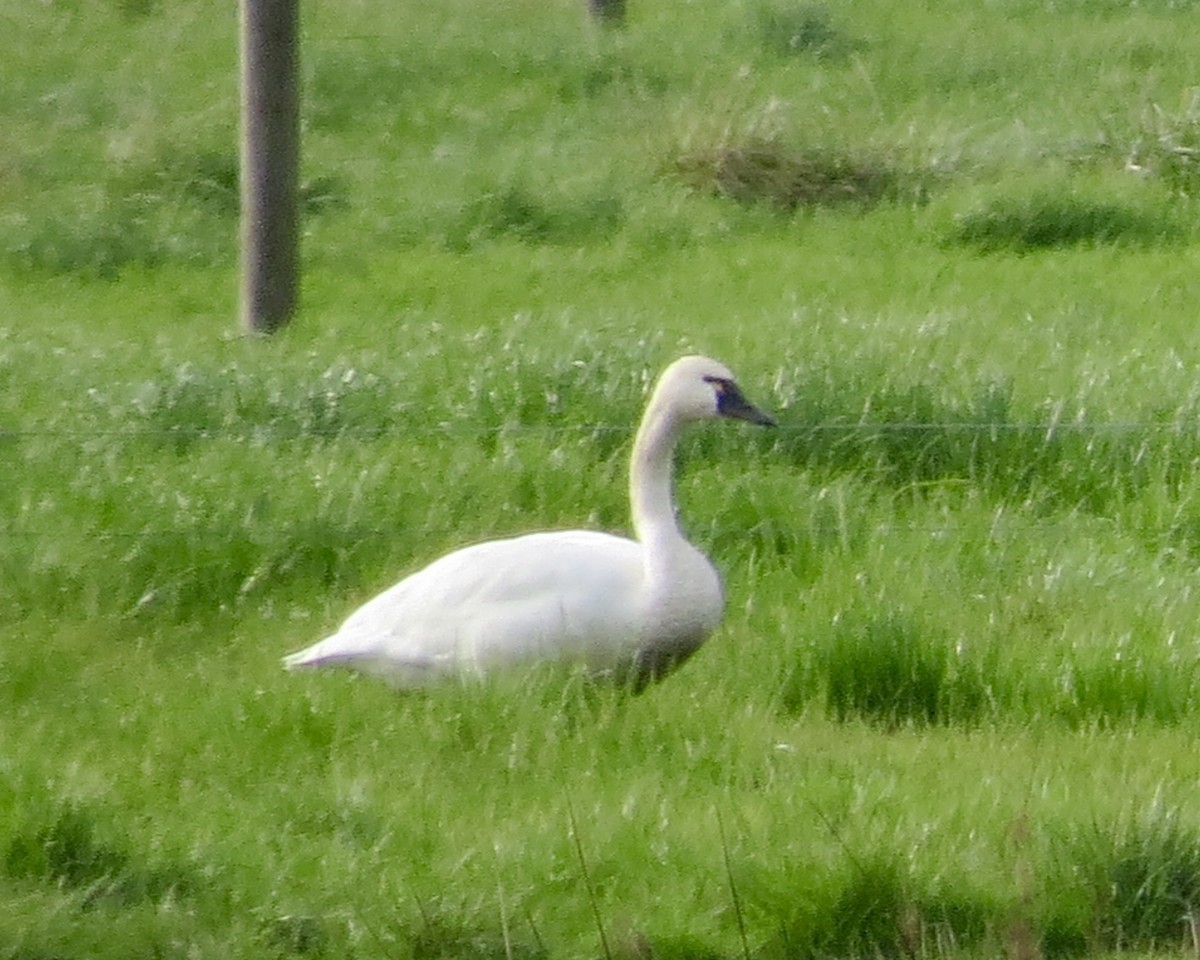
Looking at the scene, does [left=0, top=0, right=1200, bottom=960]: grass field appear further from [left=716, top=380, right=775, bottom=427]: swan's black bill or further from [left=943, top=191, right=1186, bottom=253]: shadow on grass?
[left=716, top=380, right=775, bottom=427]: swan's black bill

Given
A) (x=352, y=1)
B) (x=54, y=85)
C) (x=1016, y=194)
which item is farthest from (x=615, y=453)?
(x=352, y=1)

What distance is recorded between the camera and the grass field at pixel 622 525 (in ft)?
14.9

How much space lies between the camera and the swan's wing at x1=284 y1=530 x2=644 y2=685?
18.7 ft

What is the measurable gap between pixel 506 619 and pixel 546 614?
0.11 meters

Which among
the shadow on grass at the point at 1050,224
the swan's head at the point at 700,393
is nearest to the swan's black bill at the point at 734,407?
the swan's head at the point at 700,393

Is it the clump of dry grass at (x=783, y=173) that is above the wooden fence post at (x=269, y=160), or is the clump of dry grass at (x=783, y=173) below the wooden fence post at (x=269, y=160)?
below

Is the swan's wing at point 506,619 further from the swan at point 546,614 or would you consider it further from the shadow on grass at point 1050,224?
the shadow on grass at point 1050,224

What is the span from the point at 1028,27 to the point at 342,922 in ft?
48.3

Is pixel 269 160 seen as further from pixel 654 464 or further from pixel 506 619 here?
pixel 506 619

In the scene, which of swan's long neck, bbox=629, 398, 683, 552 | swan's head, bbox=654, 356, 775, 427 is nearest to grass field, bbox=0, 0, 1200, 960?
swan's long neck, bbox=629, 398, 683, 552

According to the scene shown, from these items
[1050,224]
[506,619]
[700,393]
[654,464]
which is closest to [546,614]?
[506,619]

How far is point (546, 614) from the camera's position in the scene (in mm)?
5668

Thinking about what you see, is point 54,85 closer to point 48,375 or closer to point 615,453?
point 48,375

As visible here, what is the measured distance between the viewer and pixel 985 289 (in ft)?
35.2
